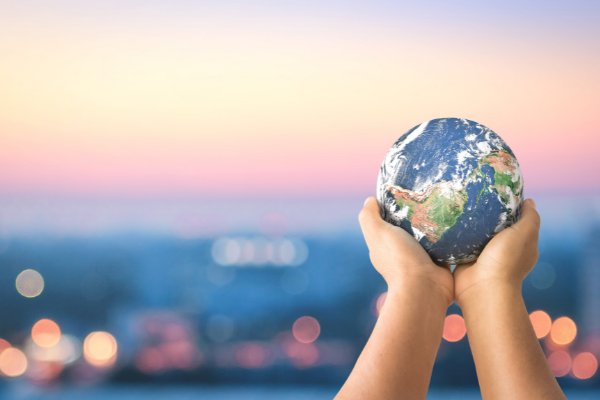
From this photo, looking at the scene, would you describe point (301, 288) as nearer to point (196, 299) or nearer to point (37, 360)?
point (196, 299)

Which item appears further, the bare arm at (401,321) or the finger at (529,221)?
the finger at (529,221)

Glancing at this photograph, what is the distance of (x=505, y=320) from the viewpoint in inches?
77.9

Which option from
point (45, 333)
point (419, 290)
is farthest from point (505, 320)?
point (45, 333)

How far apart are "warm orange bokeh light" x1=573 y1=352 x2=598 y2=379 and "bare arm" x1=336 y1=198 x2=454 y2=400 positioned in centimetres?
4437

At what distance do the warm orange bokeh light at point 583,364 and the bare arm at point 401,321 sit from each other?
4437 cm

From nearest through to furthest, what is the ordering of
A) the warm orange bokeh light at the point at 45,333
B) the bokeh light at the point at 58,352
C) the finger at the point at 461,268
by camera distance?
the finger at the point at 461,268 → the bokeh light at the point at 58,352 → the warm orange bokeh light at the point at 45,333

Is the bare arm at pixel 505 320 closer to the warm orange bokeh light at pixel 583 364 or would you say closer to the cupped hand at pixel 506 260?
the cupped hand at pixel 506 260

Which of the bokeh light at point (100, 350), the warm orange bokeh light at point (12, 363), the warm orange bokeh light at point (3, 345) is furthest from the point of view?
the bokeh light at point (100, 350)

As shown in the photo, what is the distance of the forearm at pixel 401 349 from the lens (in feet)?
5.62

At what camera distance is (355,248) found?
46656mm

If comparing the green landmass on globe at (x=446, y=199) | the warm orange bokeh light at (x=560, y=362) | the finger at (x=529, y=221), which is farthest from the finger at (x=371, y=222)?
the warm orange bokeh light at (x=560, y=362)

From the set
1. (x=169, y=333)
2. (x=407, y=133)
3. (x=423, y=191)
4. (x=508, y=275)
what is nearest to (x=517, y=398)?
(x=508, y=275)

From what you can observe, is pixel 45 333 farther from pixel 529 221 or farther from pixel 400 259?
pixel 529 221

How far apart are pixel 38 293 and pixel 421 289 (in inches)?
2400
